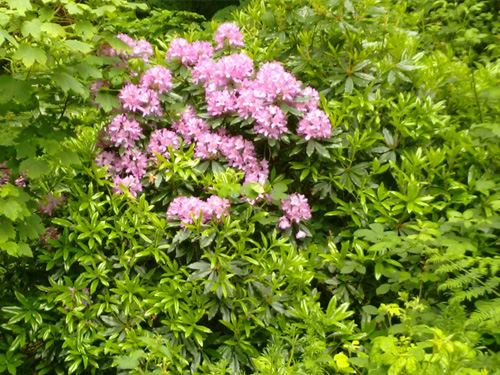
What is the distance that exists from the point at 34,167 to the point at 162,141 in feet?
2.18

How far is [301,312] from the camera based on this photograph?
7.73ft

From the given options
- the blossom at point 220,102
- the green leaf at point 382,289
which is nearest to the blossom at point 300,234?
the green leaf at point 382,289

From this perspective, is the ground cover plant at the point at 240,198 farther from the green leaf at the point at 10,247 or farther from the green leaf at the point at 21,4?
the green leaf at the point at 21,4

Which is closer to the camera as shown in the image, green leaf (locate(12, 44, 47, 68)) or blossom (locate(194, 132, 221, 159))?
green leaf (locate(12, 44, 47, 68))

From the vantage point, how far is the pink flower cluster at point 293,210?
2.64 m

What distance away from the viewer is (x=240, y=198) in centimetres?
261

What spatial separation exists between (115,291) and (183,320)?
36cm

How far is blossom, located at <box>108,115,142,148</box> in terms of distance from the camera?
2605mm

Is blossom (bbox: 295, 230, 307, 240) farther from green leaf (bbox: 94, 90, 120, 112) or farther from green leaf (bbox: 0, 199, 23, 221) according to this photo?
green leaf (bbox: 0, 199, 23, 221)

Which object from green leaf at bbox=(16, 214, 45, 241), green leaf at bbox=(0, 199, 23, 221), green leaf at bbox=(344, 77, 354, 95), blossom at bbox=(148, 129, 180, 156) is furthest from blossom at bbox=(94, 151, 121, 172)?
green leaf at bbox=(344, 77, 354, 95)

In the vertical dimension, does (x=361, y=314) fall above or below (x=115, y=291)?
below

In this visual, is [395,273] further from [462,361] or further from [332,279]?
[462,361]

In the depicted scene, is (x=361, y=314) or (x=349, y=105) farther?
(x=349, y=105)

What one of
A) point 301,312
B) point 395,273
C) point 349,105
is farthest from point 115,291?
point 349,105
